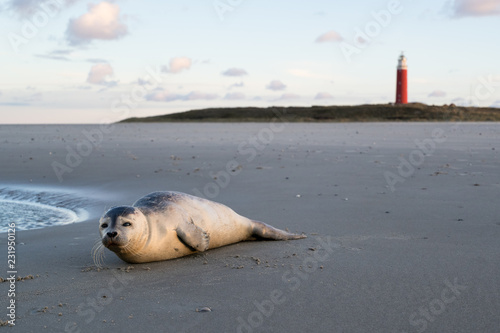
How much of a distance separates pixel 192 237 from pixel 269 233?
37.8 inches

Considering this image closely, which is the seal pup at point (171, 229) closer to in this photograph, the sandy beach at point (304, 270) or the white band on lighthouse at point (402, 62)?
the sandy beach at point (304, 270)

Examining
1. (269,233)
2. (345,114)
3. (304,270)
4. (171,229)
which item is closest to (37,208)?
(171,229)

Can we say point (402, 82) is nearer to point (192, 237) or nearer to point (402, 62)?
point (402, 62)

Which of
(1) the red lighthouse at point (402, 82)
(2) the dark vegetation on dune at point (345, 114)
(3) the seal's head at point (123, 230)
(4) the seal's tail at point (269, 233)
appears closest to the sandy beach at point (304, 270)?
(4) the seal's tail at point (269, 233)

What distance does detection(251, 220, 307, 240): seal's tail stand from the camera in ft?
18.1

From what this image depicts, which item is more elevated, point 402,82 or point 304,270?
point 402,82

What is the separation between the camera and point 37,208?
26.2ft

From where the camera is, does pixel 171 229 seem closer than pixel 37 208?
Yes

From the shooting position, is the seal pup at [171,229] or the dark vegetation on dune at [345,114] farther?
the dark vegetation on dune at [345,114]

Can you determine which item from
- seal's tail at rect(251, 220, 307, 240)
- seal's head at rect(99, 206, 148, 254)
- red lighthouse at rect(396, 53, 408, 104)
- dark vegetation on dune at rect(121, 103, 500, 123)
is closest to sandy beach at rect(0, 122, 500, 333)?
seal's tail at rect(251, 220, 307, 240)

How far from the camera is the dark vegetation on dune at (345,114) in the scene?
58000 mm

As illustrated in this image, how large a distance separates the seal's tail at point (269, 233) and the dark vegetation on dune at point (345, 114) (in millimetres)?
53042

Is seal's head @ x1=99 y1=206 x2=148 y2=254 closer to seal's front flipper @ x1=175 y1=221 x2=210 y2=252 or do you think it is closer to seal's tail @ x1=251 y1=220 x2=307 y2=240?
seal's front flipper @ x1=175 y1=221 x2=210 y2=252

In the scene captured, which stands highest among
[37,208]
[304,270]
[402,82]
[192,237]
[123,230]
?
[402,82]
